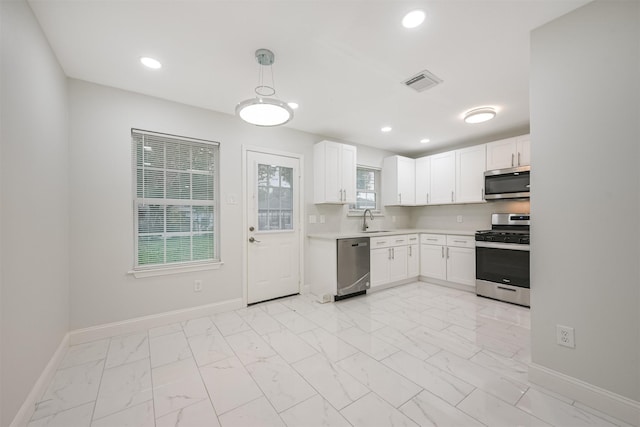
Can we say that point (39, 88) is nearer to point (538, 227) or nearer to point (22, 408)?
point (22, 408)

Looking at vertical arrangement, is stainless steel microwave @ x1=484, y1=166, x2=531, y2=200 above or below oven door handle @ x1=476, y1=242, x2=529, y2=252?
above

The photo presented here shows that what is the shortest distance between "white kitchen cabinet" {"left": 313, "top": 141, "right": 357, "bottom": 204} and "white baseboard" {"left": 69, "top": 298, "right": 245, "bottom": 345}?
193 cm

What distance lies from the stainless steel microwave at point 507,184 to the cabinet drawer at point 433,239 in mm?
885

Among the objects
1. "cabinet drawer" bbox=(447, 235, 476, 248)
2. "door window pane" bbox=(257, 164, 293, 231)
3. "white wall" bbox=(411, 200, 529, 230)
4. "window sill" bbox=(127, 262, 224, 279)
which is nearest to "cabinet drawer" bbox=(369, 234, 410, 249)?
"cabinet drawer" bbox=(447, 235, 476, 248)

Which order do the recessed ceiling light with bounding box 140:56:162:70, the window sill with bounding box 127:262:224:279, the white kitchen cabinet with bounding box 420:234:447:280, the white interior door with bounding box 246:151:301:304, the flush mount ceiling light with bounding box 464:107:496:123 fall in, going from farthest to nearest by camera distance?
the white kitchen cabinet with bounding box 420:234:447:280 → the white interior door with bounding box 246:151:301:304 → the flush mount ceiling light with bounding box 464:107:496:123 → the window sill with bounding box 127:262:224:279 → the recessed ceiling light with bounding box 140:56:162:70

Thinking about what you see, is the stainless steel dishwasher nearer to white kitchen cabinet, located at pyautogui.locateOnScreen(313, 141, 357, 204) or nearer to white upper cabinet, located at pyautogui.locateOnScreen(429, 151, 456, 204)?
white kitchen cabinet, located at pyautogui.locateOnScreen(313, 141, 357, 204)

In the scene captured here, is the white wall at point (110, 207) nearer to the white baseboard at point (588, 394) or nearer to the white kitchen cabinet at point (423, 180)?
the white baseboard at point (588, 394)

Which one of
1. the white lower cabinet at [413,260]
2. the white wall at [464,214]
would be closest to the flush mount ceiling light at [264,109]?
the white lower cabinet at [413,260]

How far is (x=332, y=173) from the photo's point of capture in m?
4.03

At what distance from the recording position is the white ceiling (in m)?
1.69

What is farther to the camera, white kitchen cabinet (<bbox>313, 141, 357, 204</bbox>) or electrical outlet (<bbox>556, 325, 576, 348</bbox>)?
white kitchen cabinet (<bbox>313, 141, 357, 204</bbox>)

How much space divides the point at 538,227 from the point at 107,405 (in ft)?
10.0

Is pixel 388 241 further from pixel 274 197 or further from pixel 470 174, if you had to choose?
pixel 274 197

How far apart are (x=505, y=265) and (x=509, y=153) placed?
65.1 inches
